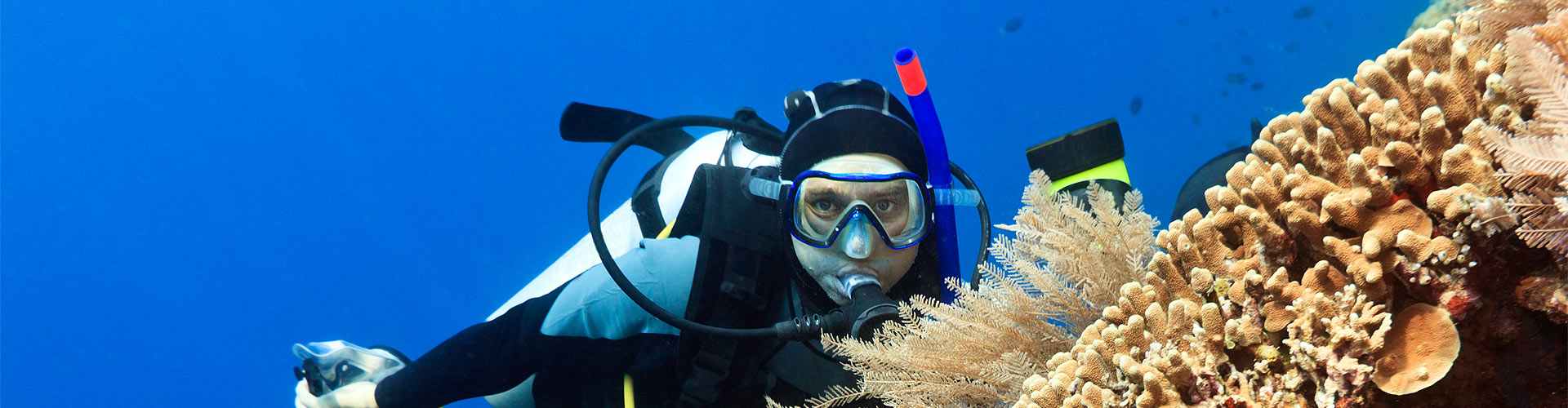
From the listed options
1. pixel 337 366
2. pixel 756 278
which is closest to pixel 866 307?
pixel 756 278

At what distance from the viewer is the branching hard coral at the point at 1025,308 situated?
174 cm

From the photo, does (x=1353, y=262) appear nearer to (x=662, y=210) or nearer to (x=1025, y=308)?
(x=1025, y=308)

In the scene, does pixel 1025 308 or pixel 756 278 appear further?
pixel 756 278

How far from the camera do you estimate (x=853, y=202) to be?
3.13m

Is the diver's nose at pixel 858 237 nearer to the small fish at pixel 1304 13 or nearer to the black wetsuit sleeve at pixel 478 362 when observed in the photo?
the black wetsuit sleeve at pixel 478 362

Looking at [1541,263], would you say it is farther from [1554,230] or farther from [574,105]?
[574,105]

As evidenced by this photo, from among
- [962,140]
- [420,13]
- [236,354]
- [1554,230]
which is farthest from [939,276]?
[962,140]

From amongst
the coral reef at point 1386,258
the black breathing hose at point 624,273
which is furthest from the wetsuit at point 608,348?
the coral reef at point 1386,258

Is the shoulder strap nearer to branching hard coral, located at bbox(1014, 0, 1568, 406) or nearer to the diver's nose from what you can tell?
the diver's nose

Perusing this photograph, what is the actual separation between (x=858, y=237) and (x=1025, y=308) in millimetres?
1292

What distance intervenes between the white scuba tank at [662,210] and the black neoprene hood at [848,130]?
50 centimetres

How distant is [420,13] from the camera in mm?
28984

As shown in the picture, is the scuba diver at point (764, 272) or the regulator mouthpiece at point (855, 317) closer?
the regulator mouthpiece at point (855, 317)

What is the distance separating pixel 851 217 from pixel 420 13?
30553 millimetres
